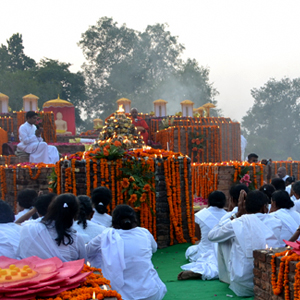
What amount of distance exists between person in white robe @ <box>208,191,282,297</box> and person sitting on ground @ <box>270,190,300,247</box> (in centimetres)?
23

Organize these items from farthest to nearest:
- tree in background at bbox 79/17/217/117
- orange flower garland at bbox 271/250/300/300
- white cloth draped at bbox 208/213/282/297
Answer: tree in background at bbox 79/17/217/117 → white cloth draped at bbox 208/213/282/297 → orange flower garland at bbox 271/250/300/300

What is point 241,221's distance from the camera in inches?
196

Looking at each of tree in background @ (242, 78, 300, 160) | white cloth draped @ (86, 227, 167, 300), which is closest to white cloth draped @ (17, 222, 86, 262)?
white cloth draped @ (86, 227, 167, 300)

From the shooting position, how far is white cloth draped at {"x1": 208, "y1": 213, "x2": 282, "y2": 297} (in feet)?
16.1

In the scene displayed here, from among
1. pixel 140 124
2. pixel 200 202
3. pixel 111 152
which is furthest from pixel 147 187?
pixel 140 124

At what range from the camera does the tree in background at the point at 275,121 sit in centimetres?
5047

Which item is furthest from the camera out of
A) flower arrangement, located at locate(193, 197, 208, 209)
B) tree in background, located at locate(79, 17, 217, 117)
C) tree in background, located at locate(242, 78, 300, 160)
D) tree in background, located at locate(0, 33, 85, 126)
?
tree in background, located at locate(242, 78, 300, 160)

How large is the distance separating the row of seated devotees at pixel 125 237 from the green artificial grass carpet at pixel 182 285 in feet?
0.43

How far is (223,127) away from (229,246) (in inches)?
501

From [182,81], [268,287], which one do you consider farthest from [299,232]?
[182,81]

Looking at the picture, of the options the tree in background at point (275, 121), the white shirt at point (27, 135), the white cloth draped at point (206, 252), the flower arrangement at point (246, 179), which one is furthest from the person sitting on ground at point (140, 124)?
the tree in background at point (275, 121)

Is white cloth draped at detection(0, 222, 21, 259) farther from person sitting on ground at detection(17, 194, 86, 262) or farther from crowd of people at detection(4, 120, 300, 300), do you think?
person sitting on ground at detection(17, 194, 86, 262)

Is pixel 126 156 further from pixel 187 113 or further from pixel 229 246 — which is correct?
pixel 187 113

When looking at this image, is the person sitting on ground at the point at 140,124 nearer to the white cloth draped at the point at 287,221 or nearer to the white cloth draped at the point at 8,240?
the white cloth draped at the point at 287,221
